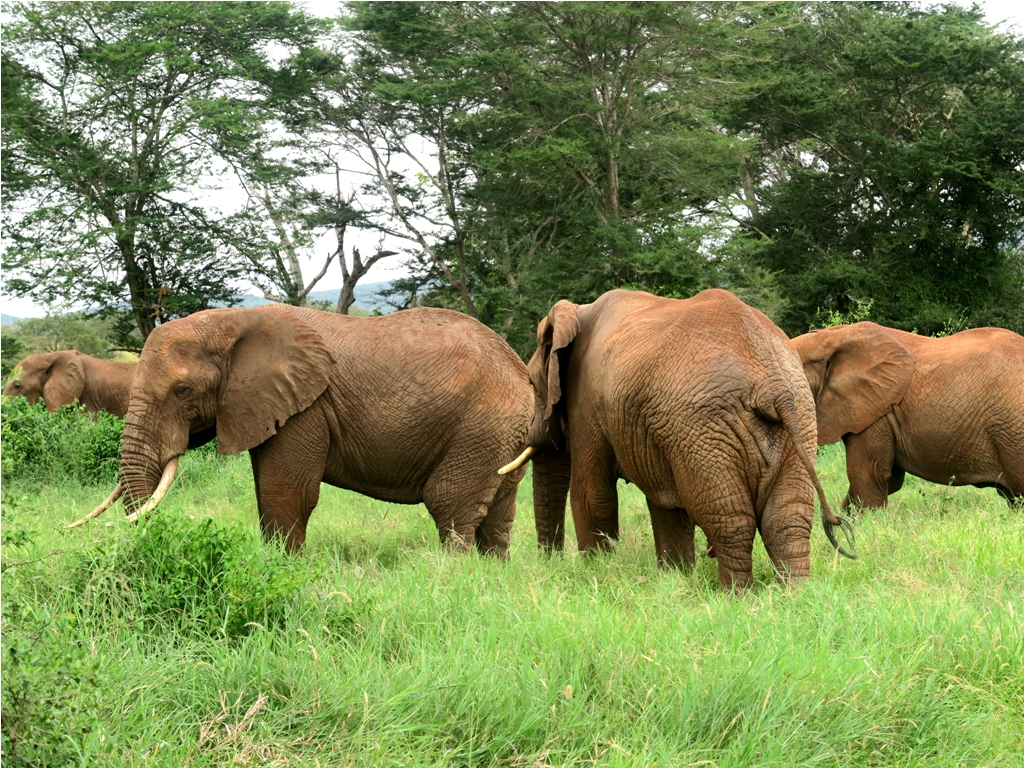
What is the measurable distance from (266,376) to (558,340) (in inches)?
69.0

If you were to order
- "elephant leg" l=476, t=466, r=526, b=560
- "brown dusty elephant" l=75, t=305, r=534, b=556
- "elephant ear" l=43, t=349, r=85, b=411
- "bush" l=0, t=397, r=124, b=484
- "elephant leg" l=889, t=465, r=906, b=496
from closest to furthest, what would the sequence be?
"brown dusty elephant" l=75, t=305, r=534, b=556 < "elephant leg" l=476, t=466, r=526, b=560 < "elephant leg" l=889, t=465, r=906, b=496 < "bush" l=0, t=397, r=124, b=484 < "elephant ear" l=43, t=349, r=85, b=411

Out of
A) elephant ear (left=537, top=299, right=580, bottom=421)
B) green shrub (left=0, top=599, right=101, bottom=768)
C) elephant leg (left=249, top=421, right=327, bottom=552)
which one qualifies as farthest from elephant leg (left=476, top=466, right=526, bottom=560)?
green shrub (left=0, top=599, right=101, bottom=768)

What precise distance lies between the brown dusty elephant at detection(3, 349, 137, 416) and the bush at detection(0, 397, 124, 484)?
5.40 meters

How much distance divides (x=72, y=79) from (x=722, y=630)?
23.1 meters

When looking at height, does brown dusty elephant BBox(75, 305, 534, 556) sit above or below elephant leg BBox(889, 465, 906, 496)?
above

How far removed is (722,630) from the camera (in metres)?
4.35

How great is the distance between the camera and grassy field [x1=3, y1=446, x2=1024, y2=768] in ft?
11.2

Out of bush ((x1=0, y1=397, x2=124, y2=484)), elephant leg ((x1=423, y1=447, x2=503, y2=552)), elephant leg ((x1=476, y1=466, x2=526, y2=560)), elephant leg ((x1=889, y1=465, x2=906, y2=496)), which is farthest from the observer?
bush ((x1=0, y1=397, x2=124, y2=484))

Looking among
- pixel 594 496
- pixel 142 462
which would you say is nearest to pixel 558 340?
pixel 594 496

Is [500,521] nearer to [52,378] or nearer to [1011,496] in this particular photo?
[1011,496]

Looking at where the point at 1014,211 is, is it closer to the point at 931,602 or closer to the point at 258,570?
the point at 931,602

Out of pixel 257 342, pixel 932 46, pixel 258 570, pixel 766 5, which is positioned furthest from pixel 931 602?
pixel 766 5

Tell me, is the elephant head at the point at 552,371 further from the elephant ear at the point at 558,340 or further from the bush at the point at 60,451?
the bush at the point at 60,451

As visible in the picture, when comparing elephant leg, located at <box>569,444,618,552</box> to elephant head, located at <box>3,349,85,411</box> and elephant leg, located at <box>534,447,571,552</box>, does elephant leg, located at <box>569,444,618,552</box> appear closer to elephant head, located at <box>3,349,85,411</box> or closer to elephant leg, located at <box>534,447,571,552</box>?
elephant leg, located at <box>534,447,571,552</box>
